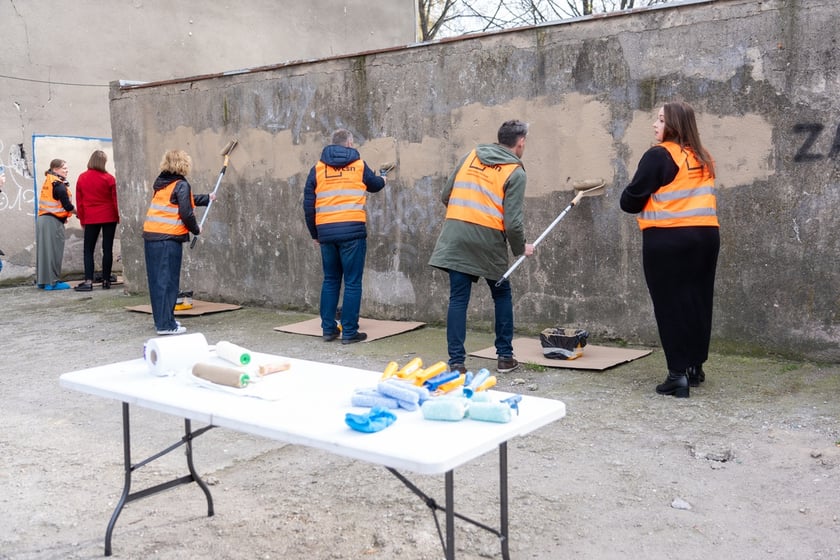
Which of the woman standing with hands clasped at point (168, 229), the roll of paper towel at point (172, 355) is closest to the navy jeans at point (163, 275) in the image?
the woman standing with hands clasped at point (168, 229)

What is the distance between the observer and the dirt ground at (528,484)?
3127 mm

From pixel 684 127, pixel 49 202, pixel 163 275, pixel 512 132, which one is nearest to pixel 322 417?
pixel 684 127

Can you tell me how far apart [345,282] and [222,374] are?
4160 mm

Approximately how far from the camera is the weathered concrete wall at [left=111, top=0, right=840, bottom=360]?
5613 mm

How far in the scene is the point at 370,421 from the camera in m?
2.27

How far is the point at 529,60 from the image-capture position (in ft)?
21.9

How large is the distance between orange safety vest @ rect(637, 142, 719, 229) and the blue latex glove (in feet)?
9.81

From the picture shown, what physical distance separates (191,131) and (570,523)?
283 inches

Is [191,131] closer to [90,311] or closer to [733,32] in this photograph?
[90,311]

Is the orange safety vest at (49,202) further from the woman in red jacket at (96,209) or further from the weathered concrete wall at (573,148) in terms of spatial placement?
the weathered concrete wall at (573,148)

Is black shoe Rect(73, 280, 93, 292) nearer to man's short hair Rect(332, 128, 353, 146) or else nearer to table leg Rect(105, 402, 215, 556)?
man's short hair Rect(332, 128, 353, 146)

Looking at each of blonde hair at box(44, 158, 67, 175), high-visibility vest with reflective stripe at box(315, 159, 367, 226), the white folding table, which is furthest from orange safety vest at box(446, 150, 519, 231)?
blonde hair at box(44, 158, 67, 175)

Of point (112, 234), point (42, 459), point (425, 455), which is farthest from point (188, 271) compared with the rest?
point (425, 455)

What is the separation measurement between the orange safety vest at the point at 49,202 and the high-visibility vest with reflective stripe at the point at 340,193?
210 inches
